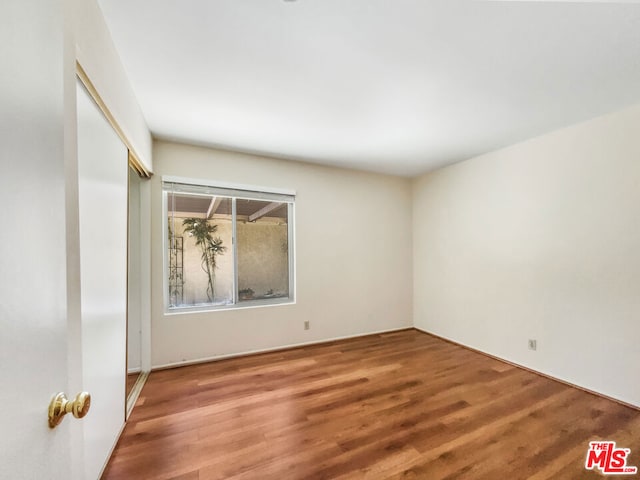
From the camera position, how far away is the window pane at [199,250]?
9.71 feet

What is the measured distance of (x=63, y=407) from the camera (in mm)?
604

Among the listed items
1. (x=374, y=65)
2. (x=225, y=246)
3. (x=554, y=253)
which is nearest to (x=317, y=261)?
(x=225, y=246)

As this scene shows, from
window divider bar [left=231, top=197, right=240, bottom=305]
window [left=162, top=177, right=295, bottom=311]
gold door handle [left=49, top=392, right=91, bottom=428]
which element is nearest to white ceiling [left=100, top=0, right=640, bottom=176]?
window [left=162, top=177, right=295, bottom=311]

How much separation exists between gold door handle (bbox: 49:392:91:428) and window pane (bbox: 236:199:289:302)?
8.79ft

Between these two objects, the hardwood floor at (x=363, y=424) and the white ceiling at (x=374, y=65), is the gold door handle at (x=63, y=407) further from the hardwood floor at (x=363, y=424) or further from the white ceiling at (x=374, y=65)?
the white ceiling at (x=374, y=65)

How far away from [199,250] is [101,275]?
1632 millimetres

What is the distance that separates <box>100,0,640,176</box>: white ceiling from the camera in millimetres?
1349

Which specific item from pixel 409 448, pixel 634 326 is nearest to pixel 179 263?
pixel 409 448

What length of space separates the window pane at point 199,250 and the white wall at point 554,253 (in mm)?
3022

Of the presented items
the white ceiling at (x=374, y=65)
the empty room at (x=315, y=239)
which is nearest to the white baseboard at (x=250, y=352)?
the empty room at (x=315, y=239)

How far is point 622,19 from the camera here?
137 centimetres

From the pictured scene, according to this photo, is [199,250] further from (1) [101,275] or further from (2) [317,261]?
(1) [101,275]

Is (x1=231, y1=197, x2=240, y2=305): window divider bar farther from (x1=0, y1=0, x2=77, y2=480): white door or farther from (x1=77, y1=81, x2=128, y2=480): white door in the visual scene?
(x1=0, y1=0, x2=77, y2=480): white door

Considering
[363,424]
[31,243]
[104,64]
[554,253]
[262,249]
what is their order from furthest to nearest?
[262,249] < [554,253] < [363,424] < [104,64] < [31,243]
